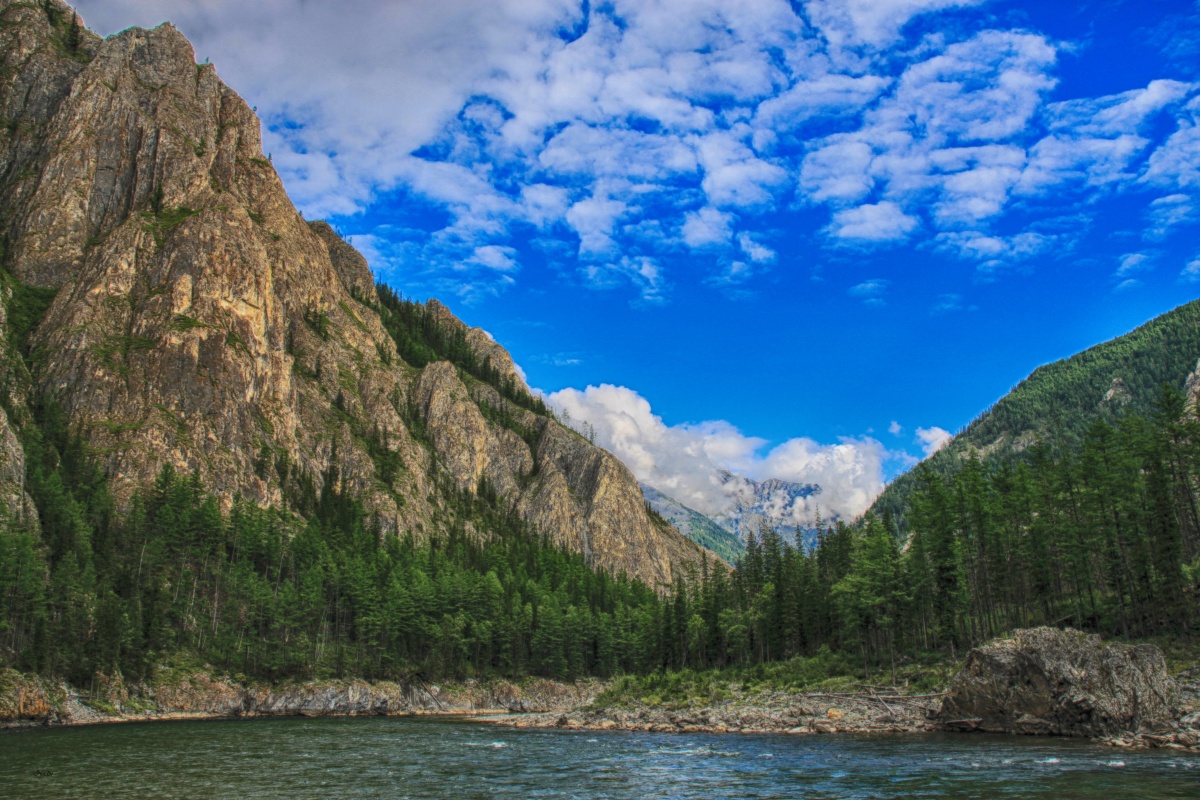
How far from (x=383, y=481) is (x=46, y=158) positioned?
105958 mm

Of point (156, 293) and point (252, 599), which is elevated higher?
point (156, 293)

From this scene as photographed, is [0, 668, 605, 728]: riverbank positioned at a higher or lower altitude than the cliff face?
lower

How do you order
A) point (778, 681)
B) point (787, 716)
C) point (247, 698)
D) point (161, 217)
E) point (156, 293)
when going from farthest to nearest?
1. point (161, 217)
2. point (156, 293)
3. point (247, 698)
4. point (778, 681)
5. point (787, 716)

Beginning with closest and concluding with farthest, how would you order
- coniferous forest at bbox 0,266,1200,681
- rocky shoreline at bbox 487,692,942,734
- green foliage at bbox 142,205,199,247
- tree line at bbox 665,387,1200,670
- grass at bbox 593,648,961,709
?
rocky shoreline at bbox 487,692,942,734 → tree line at bbox 665,387,1200,670 → grass at bbox 593,648,961,709 → coniferous forest at bbox 0,266,1200,681 → green foliage at bbox 142,205,199,247

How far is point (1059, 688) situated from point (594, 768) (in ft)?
86.9

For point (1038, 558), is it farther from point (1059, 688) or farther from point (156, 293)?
point (156, 293)

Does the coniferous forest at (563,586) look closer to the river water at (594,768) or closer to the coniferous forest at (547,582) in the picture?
the coniferous forest at (547,582)

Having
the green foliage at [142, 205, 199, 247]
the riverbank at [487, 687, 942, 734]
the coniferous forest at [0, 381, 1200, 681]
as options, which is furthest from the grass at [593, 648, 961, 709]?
the green foliage at [142, 205, 199, 247]

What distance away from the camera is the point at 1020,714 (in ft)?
139

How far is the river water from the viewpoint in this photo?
88.5 ft

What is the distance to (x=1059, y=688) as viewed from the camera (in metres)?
41.0

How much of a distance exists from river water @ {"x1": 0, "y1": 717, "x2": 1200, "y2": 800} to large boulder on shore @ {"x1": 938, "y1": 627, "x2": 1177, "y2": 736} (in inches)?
118

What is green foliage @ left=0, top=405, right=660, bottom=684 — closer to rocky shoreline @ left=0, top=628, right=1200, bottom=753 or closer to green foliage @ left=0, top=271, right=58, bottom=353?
rocky shoreline @ left=0, top=628, right=1200, bottom=753

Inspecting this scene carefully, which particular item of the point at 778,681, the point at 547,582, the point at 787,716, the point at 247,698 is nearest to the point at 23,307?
the point at 247,698
